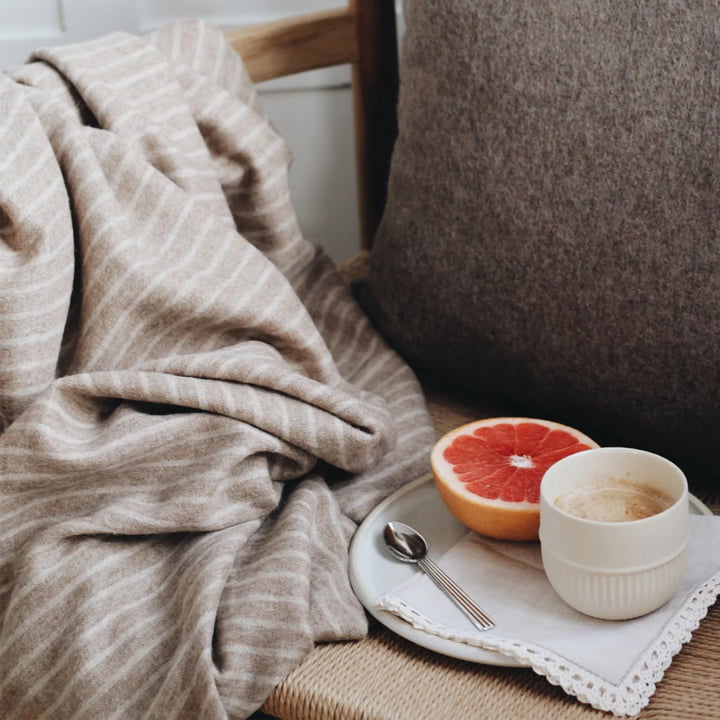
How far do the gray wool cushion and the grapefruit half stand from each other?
7 cm

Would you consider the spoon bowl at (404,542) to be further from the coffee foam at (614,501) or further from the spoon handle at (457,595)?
the coffee foam at (614,501)

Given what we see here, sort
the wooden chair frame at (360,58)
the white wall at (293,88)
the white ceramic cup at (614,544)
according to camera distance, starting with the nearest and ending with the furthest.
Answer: the white ceramic cup at (614,544)
the wooden chair frame at (360,58)
the white wall at (293,88)

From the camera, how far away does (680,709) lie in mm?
525

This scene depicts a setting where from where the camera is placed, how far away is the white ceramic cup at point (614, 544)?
52 centimetres

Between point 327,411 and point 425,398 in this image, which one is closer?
point 327,411

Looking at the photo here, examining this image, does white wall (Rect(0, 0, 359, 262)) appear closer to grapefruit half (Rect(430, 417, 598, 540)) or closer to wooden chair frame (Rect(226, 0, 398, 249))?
wooden chair frame (Rect(226, 0, 398, 249))

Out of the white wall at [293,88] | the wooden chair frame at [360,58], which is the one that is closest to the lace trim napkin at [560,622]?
the wooden chair frame at [360,58]

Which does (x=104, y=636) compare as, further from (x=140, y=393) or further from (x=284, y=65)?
(x=284, y=65)

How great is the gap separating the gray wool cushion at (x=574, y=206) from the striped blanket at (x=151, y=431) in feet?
0.38

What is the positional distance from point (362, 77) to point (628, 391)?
A: 20.5 inches

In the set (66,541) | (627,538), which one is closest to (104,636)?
(66,541)

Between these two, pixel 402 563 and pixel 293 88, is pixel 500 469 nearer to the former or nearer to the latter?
pixel 402 563

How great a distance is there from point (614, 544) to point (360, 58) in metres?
0.69

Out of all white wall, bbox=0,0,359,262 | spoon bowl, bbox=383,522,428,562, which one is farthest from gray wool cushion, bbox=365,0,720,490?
white wall, bbox=0,0,359,262
